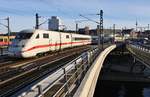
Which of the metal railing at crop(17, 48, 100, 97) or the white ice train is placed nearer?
the metal railing at crop(17, 48, 100, 97)

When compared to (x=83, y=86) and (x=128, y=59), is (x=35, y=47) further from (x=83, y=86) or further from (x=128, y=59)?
(x=128, y=59)

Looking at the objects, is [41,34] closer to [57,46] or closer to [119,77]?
[57,46]

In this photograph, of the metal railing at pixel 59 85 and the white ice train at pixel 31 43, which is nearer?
the metal railing at pixel 59 85

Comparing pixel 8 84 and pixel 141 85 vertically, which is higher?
pixel 8 84

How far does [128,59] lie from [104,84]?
100 feet

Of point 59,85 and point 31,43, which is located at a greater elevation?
→ point 31,43

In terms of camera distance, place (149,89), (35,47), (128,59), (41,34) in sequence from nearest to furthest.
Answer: (35,47), (41,34), (149,89), (128,59)

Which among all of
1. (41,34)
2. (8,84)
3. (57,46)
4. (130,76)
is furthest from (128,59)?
(8,84)

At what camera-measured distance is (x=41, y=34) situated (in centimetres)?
3850

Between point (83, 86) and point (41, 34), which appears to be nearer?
point (83, 86)

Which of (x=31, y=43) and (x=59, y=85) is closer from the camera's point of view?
(x=59, y=85)

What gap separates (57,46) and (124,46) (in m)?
46.2

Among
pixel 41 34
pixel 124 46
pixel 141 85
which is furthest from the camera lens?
pixel 124 46

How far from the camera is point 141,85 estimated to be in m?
50.8
